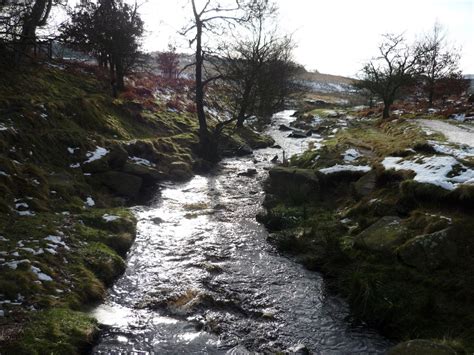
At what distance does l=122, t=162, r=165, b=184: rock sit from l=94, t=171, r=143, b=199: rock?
810 millimetres

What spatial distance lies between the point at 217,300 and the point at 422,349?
14.3 feet

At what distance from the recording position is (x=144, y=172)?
17906mm

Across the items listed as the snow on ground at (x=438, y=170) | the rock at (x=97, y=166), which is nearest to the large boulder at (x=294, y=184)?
the snow on ground at (x=438, y=170)

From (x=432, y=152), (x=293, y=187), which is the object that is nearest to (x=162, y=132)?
(x=293, y=187)

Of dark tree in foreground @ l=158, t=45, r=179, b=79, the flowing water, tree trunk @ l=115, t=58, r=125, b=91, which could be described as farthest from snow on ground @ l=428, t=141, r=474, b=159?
dark tree in foreground @ l=158, t=45, r=179, b=79

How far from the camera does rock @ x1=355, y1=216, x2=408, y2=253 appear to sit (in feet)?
32.1

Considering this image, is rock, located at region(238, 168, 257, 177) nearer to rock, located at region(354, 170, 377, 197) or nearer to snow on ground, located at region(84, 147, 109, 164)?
snow on ground, located at region(84, 147, 109, 164)

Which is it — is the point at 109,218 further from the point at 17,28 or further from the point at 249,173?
the point at 249,173

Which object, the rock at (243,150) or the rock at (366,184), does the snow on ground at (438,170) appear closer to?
the rock at (366,184)

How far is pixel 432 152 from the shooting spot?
48.1 ft

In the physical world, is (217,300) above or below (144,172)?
below

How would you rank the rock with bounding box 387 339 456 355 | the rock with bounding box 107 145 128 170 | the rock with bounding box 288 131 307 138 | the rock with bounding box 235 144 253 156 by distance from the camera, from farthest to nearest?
1. the rock with bounding box 288 131 307 138
2. the rock with bounding box 235 144 253 156
3. the rock with bounding box 107 145 128 170
4. the rock with bounding box 387 339 456 355

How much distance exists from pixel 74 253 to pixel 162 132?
Answer: 16794 millimetres

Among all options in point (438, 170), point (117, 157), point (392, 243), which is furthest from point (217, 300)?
point (117, 157)
